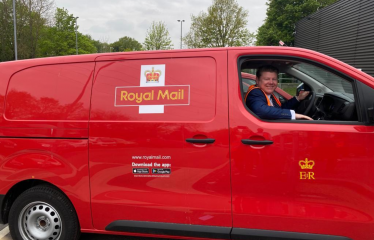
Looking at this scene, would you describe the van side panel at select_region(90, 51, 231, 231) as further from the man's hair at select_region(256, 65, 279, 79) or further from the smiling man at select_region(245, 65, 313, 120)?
the man's hair at select_region(256, 65, 279, 79)

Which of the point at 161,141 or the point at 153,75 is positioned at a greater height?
the point at 153,75

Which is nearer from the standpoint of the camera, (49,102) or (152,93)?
(152,93)

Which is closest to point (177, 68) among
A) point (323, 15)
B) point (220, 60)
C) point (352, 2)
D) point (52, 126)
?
point (220, 60)

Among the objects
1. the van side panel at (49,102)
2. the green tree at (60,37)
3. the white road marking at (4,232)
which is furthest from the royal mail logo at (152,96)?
the green tree at (60,37)

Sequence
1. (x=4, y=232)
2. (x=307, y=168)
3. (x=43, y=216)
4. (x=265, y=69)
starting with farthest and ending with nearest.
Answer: (x=4, y=232), (x=265, y=69), (x=43, y=216), (x=307, y=168)

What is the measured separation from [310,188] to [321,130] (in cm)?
47

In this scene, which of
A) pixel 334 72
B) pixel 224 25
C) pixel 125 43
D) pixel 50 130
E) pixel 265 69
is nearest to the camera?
pixel 334 72

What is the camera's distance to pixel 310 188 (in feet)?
7.07

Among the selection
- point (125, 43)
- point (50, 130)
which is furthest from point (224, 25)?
point (125, 43)

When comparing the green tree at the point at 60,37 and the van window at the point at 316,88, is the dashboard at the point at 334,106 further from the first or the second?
the green tree at the point at 60,37

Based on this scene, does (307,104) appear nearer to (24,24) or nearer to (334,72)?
(334,72)

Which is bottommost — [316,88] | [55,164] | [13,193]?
[13,193]

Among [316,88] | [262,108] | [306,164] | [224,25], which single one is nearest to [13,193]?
[262,108]

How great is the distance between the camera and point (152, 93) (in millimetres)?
2404
